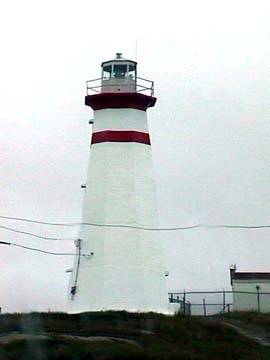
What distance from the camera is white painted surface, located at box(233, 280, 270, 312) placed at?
4747 cm

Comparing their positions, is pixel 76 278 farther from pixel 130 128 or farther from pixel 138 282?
pixel 130 128

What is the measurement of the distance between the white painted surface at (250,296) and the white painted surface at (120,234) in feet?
27.6

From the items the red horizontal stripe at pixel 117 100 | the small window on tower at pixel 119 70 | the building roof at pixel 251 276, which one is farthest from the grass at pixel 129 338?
the building roof at pixel 251 276

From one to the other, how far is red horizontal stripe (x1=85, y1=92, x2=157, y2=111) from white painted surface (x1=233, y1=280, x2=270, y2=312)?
11.0 meters

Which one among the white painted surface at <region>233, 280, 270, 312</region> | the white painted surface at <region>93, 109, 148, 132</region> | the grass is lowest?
the grass

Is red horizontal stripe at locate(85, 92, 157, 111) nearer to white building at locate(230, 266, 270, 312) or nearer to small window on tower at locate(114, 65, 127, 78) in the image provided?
small window on tower at locate(114, 65, 127, 78)

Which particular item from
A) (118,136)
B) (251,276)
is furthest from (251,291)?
(118,136)

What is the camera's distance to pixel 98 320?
35.9 meters

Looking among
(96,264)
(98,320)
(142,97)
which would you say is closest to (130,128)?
(142,97)

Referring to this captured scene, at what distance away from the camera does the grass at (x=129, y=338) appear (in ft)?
97.3

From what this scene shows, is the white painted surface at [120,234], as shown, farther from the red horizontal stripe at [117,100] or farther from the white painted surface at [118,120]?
the red horizontal stripe at [117,100]

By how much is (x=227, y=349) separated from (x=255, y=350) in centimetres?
84

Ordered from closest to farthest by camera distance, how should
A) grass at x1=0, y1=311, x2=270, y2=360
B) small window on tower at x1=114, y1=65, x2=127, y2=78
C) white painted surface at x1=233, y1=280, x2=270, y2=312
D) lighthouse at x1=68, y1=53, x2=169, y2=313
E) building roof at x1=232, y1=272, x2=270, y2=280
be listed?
grass at x1=0, y1=311, x2=270, y2=360 → lighthouse at x1=68, y1=53, x2=169, y2=313 → small window on tower at x1=114, y1=65, x2=127, y2=78 → white painted surface at x1=233, y1=280, x2=270, y2=312 → building roof at x1=232, y1=272, x2=270, y2=280

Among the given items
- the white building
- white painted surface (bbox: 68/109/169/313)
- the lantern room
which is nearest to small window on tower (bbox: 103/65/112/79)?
the lantern room
